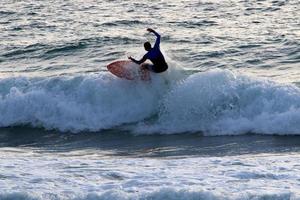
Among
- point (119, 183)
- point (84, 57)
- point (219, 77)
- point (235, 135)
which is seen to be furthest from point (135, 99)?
point (119, 183)

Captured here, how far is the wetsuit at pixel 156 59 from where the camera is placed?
17109 millimetres

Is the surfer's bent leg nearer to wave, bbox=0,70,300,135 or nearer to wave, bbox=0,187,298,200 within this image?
wave, bbox=0,70,300,135

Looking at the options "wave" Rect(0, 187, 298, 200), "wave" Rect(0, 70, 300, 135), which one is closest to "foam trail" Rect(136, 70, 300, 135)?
"wave" Rect(0, 70, 300, 135)

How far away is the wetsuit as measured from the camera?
1711cm

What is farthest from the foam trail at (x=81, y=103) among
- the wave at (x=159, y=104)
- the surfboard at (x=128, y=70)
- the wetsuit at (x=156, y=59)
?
the wetsuit at (x=156, y=59)

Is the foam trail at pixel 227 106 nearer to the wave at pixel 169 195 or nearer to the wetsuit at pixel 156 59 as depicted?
the wetsuit at pixel 156 59

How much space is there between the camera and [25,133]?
17078 millimetres

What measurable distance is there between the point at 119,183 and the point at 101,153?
3414 mm

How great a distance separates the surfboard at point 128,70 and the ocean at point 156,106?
20 centimetres

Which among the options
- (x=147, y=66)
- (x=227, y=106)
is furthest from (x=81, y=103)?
(x=227, y=106)

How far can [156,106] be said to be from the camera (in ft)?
57.1

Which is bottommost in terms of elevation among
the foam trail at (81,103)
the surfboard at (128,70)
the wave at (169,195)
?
the foam trail at (81,103)

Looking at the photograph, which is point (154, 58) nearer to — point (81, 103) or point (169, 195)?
point (81, 103)

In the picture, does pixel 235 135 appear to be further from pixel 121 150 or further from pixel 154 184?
pixel 154 184
